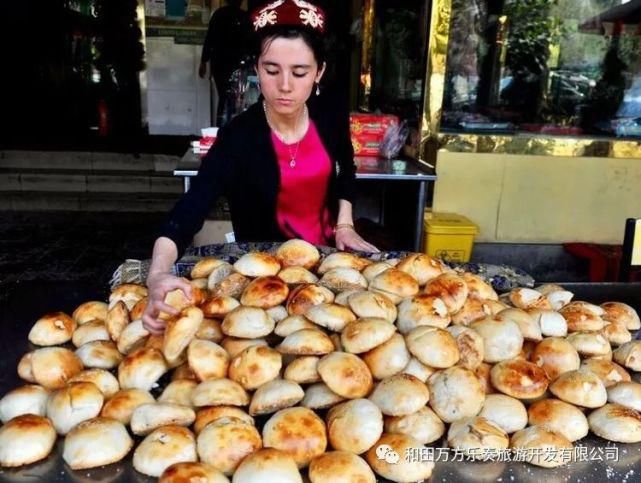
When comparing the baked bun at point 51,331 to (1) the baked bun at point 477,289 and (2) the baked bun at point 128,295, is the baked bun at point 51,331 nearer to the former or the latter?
(2) the baked bun at point 128,295

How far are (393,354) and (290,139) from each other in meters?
1.47

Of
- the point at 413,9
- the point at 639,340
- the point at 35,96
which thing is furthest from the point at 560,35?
the point at 35,96

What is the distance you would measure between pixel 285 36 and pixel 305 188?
2.48 ft

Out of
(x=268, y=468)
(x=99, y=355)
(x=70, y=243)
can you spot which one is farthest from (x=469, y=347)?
(x=70, y=243)

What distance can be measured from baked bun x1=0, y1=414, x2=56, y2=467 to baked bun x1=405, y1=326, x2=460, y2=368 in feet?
2.55

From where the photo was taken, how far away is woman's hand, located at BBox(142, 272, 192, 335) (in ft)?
4.68

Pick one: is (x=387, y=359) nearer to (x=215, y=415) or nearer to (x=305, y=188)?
(x=215, y=415)

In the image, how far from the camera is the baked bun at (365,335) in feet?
4.30

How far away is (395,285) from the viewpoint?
1.54m

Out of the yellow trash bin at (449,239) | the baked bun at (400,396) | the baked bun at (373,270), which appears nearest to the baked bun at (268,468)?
the baked bun at (400,396)

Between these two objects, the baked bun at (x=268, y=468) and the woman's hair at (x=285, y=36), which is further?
the woman's hair at (x=285, y=36)

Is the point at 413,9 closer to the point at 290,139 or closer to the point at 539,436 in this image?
the point at 290,139

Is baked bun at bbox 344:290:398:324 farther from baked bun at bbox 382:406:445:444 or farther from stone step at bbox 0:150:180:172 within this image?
stone step at bbox 0:150:180:172

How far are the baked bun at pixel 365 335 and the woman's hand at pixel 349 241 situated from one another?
1.05m
